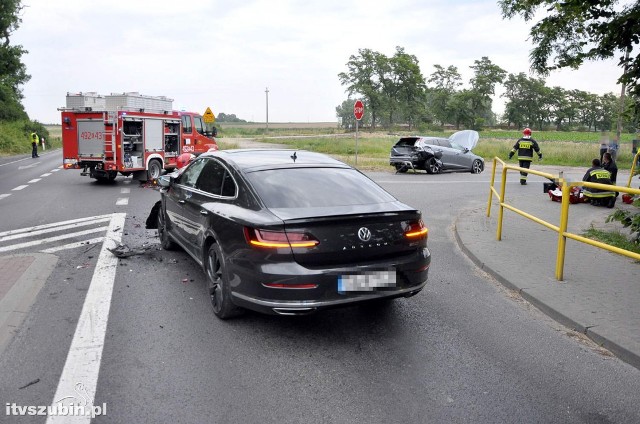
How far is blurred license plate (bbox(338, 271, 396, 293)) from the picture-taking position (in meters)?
4.35

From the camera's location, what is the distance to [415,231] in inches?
191

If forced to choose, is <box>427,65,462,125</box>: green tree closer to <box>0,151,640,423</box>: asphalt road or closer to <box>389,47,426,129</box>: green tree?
<box>389,47,426,129</box>: green tree

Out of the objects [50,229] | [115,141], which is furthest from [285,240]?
[115,141]

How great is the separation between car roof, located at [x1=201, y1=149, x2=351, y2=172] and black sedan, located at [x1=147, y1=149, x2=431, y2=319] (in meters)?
0.01

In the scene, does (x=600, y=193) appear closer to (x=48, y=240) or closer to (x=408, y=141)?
(x=408, y=141)

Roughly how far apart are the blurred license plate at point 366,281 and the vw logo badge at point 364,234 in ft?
0.92

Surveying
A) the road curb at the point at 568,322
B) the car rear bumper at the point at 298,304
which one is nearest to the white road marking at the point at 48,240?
the car rear bumper at the point at 298,304

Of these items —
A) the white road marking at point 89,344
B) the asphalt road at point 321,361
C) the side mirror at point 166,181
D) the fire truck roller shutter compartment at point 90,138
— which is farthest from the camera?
the fire truck roller shutter compartment at point 90,138

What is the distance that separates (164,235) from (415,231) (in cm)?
419

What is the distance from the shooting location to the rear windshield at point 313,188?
4.80 m

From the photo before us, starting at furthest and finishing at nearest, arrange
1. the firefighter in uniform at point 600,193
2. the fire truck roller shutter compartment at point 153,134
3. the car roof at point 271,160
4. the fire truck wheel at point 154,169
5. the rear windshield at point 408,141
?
the rear windshield at point 408,141
the fire truck wheel at point 154,169
the fire truck roller shutter compartment at point 153,134
the firefighter in uniform at point 600,193
the car roof at point 271,160

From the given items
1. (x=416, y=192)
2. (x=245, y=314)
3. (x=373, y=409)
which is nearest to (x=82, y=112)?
(x=416, y=192)

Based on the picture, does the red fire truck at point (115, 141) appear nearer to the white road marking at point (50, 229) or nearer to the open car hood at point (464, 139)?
the white road marking at point (50, 229)

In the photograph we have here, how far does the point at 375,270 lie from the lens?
14.7ft
